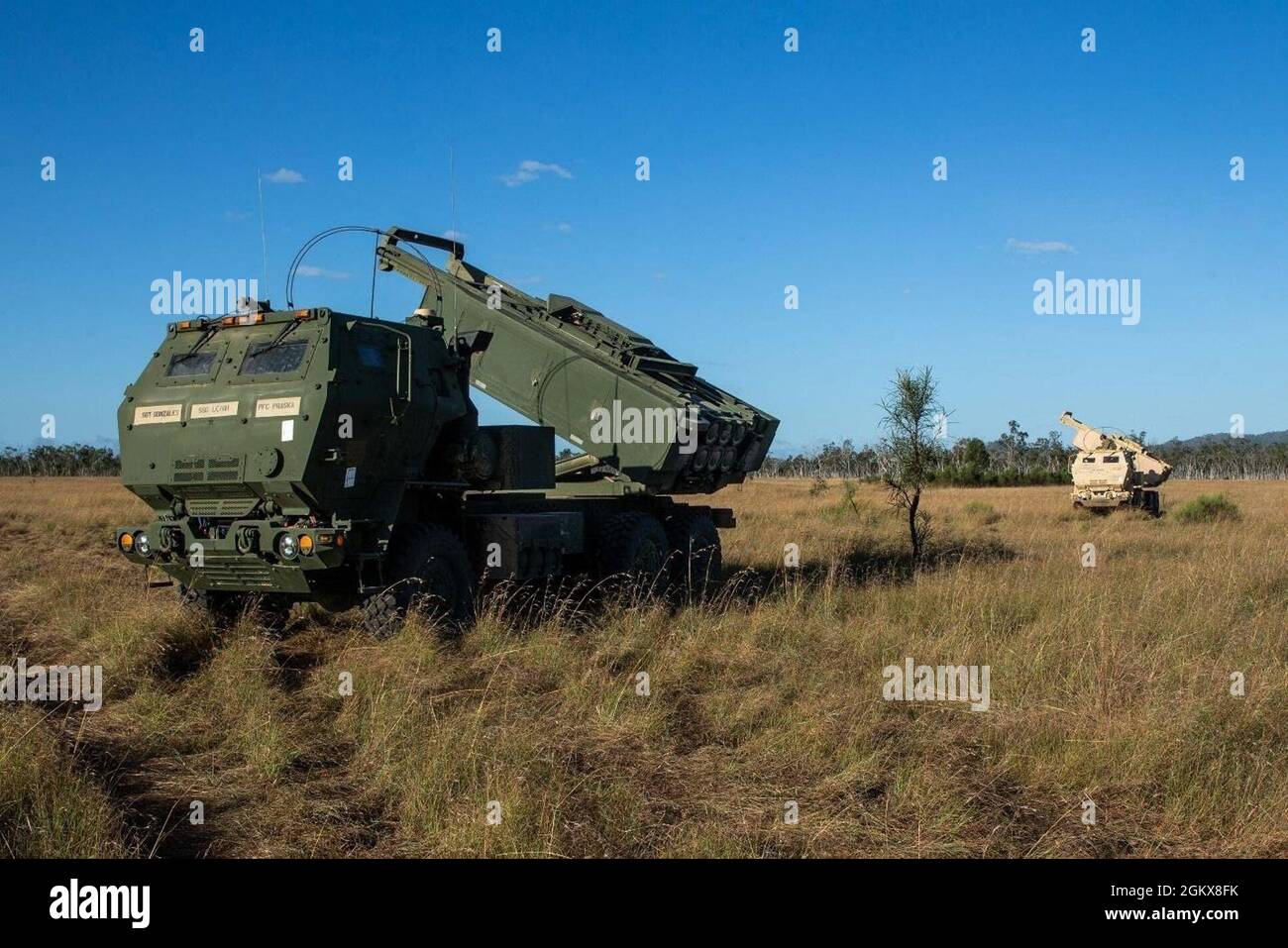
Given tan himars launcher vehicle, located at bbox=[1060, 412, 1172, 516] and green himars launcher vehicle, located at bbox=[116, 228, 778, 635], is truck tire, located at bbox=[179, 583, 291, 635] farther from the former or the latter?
tan himars launcher vehicle, located at bbox=[1060, 412, 1172, 516]

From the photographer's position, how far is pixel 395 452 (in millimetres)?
9609

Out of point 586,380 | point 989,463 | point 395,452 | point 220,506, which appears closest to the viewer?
point 220,506

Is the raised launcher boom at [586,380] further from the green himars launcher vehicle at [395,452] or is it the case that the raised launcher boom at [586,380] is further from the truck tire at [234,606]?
the truck tire at [234,606]

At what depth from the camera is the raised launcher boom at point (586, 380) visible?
12211 millimetres

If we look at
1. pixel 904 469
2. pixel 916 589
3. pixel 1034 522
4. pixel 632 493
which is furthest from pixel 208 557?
pixel 1034 522

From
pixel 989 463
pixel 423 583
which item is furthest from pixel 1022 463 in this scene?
pixel 423 583

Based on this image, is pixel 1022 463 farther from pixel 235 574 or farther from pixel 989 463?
pixel 235 574

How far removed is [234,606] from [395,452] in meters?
2.22

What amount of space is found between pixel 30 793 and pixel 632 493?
26.2ft

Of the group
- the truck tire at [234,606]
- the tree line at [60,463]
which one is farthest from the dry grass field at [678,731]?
the tree line at [60,463]

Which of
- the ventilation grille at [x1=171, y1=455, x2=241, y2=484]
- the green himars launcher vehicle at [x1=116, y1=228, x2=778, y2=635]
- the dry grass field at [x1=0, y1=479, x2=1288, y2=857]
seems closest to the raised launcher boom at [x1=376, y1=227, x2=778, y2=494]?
the green himars launcher vehicle at [x1=116, y1=228, x2=778, y2=635]

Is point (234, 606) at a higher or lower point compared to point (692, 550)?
lower

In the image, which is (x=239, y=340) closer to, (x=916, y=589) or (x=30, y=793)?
(x=30, y=793)
